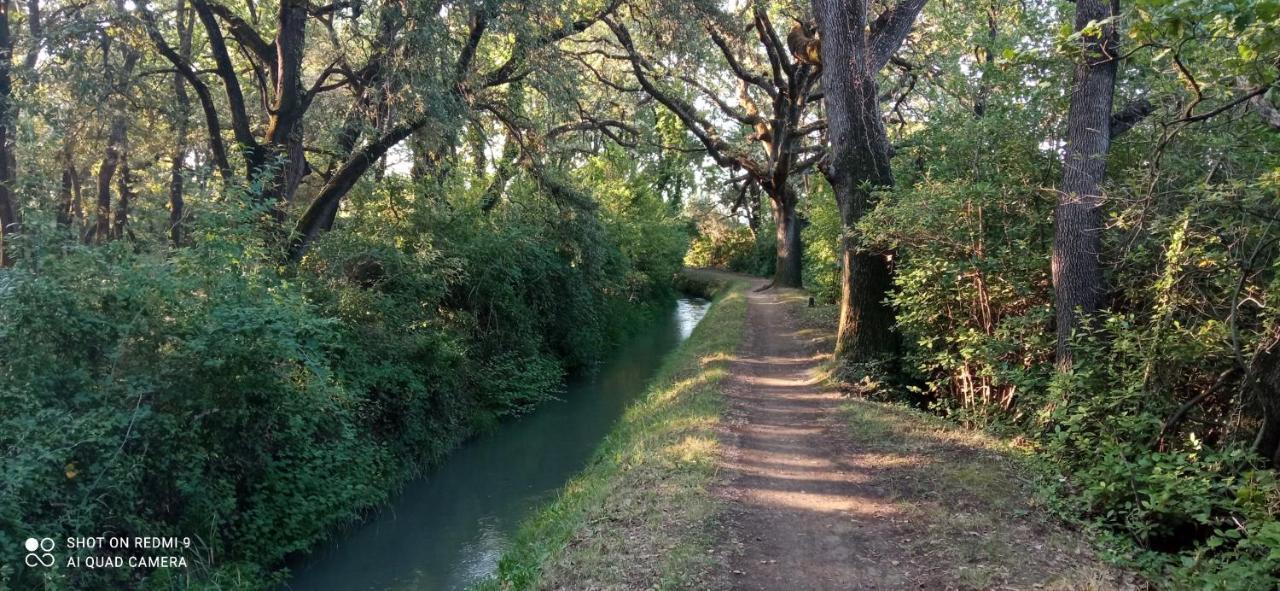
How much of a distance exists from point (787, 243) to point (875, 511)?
22332 mm

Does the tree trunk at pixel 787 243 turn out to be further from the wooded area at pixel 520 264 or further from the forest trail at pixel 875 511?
the forest trail at pixel 875 511

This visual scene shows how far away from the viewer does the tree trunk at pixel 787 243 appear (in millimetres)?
27036

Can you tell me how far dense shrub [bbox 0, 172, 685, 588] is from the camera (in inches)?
231

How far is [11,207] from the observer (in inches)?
615

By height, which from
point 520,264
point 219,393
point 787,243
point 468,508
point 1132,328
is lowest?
point 468,508

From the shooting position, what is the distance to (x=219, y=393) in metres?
7.08

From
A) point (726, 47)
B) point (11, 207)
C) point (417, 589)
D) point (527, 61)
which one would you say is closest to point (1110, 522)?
point (417, 589)

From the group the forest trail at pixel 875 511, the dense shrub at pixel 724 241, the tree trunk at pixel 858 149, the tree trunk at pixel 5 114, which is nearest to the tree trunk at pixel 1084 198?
the forest trail at pixel 875 511

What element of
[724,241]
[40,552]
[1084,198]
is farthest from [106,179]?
[724,241]

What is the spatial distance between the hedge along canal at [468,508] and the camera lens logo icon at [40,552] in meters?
2.78

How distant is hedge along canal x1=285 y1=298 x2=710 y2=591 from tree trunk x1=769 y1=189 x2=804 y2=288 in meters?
12.9

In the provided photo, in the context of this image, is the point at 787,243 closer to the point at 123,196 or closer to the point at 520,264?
the point at 520,264

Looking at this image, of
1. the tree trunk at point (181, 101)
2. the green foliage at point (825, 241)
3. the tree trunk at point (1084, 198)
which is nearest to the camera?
the tree trunk at point (1084, 198)

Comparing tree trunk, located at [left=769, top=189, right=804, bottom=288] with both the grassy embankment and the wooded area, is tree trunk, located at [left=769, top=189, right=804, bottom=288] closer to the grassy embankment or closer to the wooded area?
the wooded area
